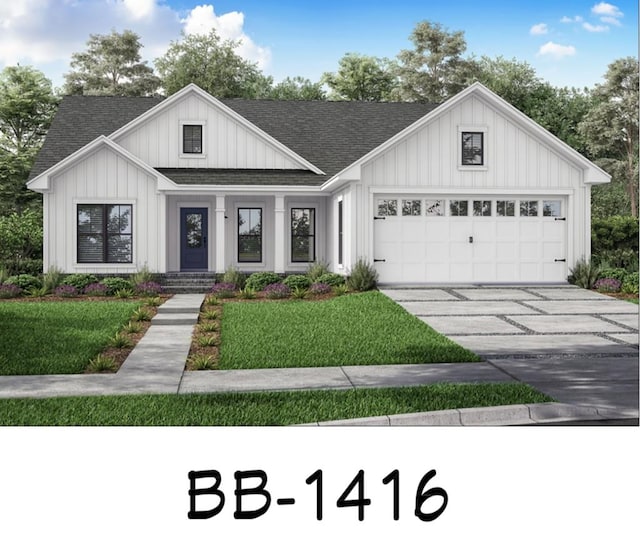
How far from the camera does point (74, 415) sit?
679 centimetres

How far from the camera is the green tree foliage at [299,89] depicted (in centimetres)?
3562

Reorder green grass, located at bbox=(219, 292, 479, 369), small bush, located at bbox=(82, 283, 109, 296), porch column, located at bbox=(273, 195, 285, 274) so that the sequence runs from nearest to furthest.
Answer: green grass, located at bbox=(219, 292, 479, 369) → small bush, located at bbox=(82, 283, 109, 296) → porch column, located at bbox=(273, 195, 285, 274)

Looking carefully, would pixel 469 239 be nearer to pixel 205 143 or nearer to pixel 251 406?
pixel 205 143

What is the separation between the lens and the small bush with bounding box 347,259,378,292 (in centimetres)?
1806

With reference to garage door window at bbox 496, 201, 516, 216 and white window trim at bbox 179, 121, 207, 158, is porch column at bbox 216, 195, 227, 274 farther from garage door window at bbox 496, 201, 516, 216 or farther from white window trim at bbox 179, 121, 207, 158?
garage door window at bbox 496, 201, 516, 216

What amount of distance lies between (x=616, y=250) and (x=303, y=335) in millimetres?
14953

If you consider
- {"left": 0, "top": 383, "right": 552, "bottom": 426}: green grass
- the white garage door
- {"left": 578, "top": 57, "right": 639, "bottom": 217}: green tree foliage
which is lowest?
{"left": 0, "top": 383, "right": 552, "bottom": 426}: green grass

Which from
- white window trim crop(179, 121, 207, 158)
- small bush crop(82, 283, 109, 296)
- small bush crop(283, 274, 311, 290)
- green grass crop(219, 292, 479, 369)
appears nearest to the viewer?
green grass crop(219, 292, 479, 369)

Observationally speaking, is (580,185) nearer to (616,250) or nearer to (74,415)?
(616,250)

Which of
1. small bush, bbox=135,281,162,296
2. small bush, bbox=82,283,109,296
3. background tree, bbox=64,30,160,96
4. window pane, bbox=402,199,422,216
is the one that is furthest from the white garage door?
background tree, bbox=64,30,160,96

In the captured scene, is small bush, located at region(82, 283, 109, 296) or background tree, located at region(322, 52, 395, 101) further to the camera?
background tree, located at region(322, 52, 395, 101)

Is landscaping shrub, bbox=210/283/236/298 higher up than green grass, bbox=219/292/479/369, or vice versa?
landscaping shrub, bbox=210/283/236/298

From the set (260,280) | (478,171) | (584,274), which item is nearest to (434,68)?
(478,171)

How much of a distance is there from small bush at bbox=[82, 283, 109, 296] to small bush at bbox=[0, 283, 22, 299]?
1.48m
